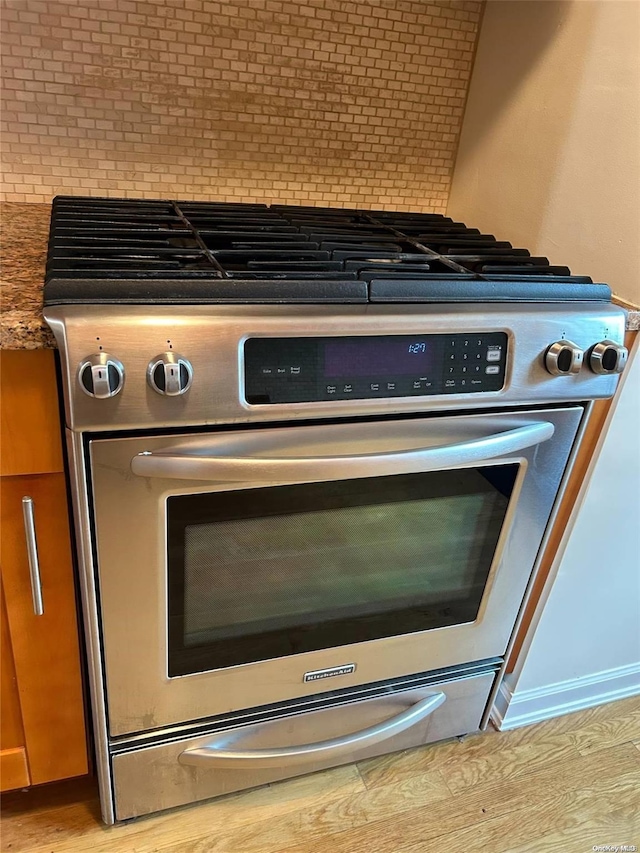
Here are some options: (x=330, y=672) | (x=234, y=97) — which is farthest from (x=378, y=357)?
(x=234, y=97)

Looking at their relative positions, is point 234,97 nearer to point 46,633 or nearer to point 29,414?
point 29,414

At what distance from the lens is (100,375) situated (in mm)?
718

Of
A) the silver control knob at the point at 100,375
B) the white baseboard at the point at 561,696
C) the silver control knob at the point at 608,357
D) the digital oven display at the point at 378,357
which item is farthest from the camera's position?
the white baseboard at the point at 561,696

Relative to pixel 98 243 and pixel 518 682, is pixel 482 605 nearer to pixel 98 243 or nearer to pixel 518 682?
pixel 518 682

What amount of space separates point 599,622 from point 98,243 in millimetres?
1168

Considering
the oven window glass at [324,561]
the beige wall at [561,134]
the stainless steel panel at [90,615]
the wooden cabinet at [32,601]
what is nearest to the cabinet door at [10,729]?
the wooden cabinet at [32,601]

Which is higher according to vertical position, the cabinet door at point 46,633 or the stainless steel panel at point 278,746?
the cabinet door at point 46,633

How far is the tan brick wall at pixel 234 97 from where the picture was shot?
1149 millimetres

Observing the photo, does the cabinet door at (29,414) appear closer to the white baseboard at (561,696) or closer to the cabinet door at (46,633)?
the cabinet door at (46,633)

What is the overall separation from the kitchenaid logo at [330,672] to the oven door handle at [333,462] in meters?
0.38

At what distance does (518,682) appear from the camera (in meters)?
1.37

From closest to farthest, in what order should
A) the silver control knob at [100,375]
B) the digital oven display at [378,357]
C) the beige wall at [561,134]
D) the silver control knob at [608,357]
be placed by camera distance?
1. the silver control knob at [100,375]
2. the digital oven display at [378,357]
3. the silver control knob at [608,357]
4. the beige wall at [561,134]

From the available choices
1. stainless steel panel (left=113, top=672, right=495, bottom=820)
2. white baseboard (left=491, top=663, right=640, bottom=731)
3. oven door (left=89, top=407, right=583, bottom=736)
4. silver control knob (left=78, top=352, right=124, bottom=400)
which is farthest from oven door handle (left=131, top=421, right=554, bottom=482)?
white baseboard (left=491, top=663, right=640, bottom=731)

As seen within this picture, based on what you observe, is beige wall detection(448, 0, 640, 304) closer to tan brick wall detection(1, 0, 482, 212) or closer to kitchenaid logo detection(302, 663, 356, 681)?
tan brick wall detection(1, 0, 482, 212)
